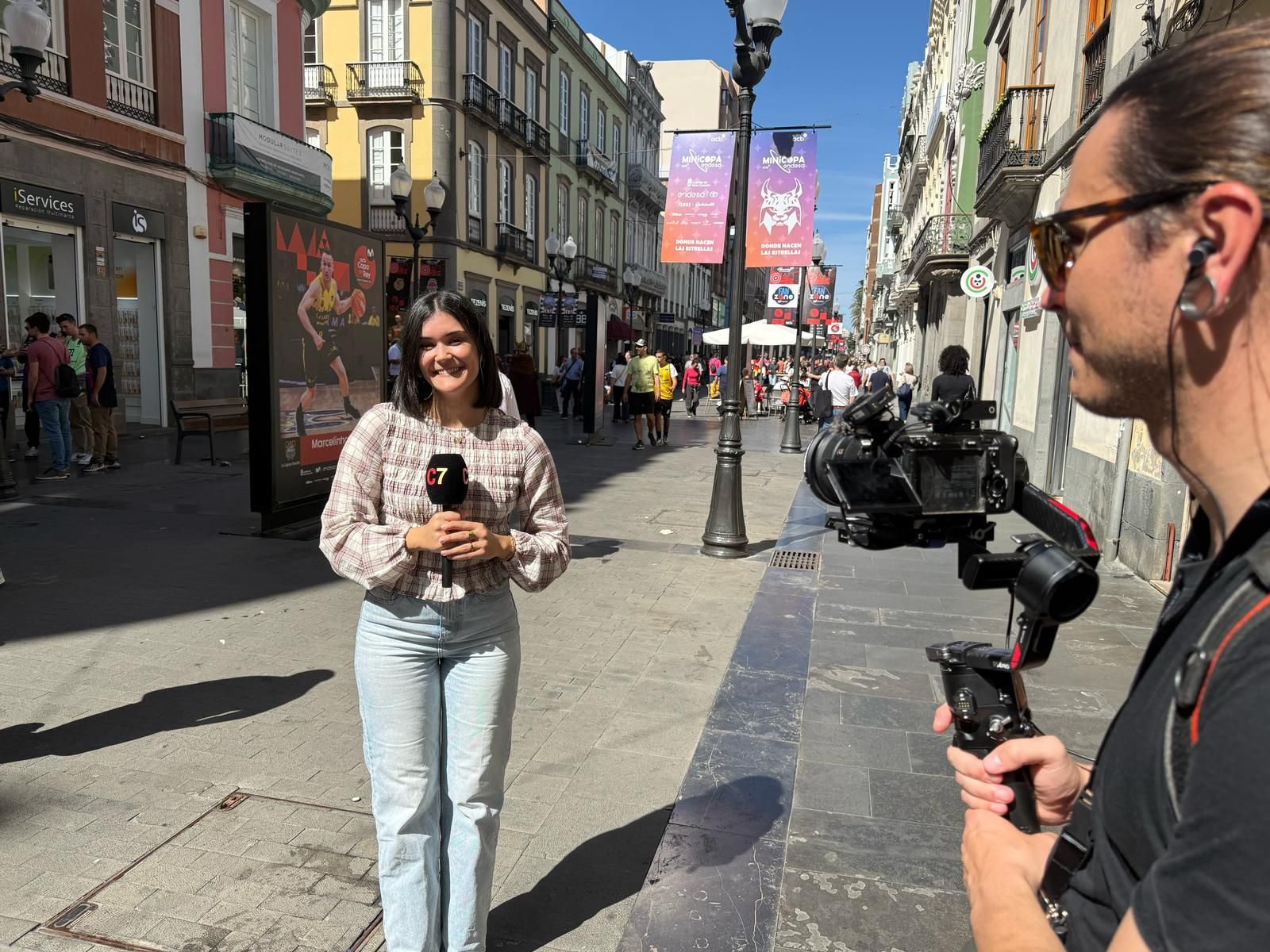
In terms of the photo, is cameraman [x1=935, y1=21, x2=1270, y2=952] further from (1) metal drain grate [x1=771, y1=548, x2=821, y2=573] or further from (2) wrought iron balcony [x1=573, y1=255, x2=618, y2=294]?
(2) wrought iron balcony [x1=573, y1=255, x2=618, y2=294]

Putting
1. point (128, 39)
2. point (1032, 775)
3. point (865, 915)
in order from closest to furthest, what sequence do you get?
point (1032, 775) < point (865, 915) < point (128, 39)

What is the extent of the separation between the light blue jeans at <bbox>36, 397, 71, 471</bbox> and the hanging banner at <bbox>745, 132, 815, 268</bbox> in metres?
8.59

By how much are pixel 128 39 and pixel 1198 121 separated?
18491 millimetres

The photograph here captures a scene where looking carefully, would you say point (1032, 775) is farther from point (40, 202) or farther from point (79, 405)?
point (40, 202)

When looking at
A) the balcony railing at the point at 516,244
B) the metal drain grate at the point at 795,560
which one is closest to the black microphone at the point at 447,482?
the metal drain grate at the point at 795,560

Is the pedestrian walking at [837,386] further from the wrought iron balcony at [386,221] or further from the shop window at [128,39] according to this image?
the wrought iron balcony at [386,221]

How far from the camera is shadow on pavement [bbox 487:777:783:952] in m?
2.80

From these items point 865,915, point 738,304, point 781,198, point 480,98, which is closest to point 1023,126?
point 781,198

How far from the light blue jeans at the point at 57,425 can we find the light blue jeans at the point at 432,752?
10.4 metres

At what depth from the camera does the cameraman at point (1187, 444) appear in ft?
2.31

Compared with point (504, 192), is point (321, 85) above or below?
above

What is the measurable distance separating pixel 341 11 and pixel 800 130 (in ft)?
71.7

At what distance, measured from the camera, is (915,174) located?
38.4 metres

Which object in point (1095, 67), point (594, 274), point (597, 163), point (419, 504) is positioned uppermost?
point (597, 163)
